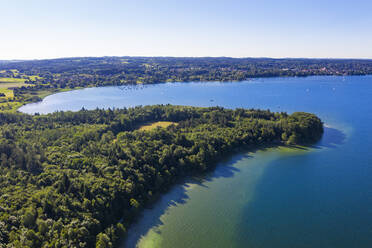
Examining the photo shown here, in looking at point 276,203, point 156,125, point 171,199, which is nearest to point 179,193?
point 171,199

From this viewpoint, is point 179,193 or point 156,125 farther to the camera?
point 156,125

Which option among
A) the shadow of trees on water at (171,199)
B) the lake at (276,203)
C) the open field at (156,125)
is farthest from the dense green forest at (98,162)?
the lake at (276,203)

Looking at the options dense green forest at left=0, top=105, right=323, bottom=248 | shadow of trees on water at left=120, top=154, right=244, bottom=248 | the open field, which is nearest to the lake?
shadow of trees on water at left=120, top=154, right=244, bottom=248

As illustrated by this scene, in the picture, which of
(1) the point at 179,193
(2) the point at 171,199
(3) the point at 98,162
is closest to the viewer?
(2) the point at 171,199

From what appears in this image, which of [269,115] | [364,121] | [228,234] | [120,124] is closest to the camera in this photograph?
[228,234]

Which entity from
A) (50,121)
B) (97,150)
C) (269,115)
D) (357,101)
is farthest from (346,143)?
(50,121)

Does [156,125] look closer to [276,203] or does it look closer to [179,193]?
[179,193]

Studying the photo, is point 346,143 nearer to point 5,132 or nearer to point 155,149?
point 155,149

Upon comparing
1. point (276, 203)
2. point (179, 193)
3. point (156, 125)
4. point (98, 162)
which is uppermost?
point (156, 125)

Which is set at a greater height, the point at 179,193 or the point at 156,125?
the point at 156,125
